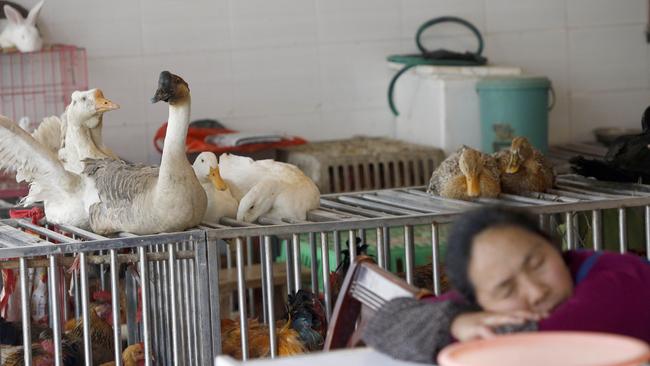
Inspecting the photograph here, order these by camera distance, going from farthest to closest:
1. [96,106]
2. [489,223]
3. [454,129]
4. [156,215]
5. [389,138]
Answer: [389,138] → [454,129] → [96,106] → [156,215] → [489,223]

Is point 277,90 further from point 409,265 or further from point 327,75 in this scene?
point 409,265

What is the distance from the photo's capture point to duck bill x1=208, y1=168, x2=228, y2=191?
3473mm

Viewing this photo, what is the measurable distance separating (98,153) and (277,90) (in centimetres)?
210

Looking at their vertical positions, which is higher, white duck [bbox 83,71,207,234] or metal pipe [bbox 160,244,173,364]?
white duck [bbox 83,71,207,234]

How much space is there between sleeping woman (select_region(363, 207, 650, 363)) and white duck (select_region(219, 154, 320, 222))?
4.50ft

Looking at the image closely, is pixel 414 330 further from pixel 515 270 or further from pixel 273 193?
pixel 273 193

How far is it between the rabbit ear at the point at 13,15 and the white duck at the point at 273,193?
185 cm

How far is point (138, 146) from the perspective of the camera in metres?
5.51

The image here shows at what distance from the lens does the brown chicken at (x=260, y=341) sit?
10.6ft

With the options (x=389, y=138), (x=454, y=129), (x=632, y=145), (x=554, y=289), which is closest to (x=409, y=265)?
(x=632, y=145)

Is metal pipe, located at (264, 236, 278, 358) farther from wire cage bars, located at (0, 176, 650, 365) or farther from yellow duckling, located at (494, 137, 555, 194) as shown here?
yellow duckling, located at (494, 137, 555, 194)

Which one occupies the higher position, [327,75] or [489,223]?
[327,75]

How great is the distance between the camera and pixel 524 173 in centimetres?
365

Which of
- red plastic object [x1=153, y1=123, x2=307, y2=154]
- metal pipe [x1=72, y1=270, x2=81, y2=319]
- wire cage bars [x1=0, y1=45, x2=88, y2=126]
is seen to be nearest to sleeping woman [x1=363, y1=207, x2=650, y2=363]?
metal pipe [x1=72, y1=270, x2=81, y2=319]
